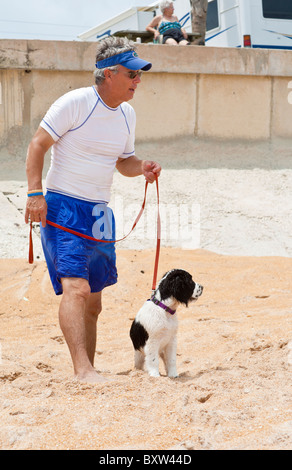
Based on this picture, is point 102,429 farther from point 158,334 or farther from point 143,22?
point 143,22

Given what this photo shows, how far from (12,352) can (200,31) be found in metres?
10.6

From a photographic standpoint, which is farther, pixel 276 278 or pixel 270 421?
pixel 276 278

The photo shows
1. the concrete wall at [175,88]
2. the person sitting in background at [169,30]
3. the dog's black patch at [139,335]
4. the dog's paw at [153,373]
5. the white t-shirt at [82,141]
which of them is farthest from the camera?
the person sitting in background at [169,30]

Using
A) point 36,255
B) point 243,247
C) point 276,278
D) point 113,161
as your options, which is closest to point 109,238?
point 113,161

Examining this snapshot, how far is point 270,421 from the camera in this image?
304 cm

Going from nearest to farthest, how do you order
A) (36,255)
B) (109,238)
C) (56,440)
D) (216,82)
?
(56,440) < (109,238) < (36,255) < (216,82)

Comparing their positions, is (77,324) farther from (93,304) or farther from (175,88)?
(175,88)

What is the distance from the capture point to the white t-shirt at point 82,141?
4.15m

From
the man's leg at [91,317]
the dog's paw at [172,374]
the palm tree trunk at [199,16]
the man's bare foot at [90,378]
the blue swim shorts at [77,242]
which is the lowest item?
the dog's paw at [172,374]

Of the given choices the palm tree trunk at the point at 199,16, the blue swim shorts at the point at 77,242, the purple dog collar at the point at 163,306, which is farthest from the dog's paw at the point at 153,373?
the palm tree trunk at the point at 199,16

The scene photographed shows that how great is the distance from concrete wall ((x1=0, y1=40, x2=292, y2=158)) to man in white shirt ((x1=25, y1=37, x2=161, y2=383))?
6710 mm

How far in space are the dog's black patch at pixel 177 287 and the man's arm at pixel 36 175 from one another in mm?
1031

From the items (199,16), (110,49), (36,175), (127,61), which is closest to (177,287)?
(36,175)

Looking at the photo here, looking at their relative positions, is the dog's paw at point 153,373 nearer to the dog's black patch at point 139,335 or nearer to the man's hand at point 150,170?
the dog's black patch at point 139,335
